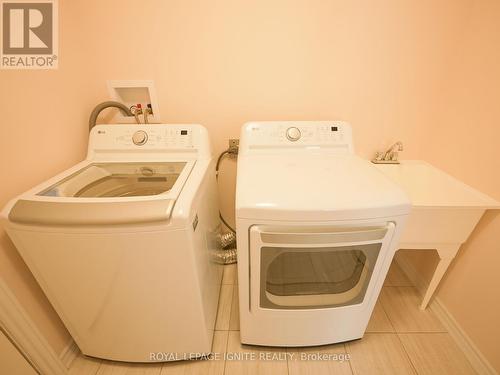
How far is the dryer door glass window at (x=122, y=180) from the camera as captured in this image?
36.4 inches

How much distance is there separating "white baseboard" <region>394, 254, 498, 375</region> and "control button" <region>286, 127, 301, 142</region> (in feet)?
4.10

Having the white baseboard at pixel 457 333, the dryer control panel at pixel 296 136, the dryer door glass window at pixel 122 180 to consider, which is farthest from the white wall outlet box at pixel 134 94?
the white baseboard at pixel 457 333

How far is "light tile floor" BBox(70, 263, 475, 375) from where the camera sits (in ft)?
3.40

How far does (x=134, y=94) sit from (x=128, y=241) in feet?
3.32

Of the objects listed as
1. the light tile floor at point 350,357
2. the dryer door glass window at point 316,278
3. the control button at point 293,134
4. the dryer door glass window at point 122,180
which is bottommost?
the light tile floor at point 350,357

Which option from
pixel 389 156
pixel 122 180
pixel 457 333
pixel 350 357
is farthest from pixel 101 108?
pixel 457 333

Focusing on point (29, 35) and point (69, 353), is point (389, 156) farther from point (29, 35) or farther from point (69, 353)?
point (69, 353)

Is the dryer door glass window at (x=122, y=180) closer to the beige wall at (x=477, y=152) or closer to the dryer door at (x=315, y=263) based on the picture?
the dryer door at (x=315, y=263)

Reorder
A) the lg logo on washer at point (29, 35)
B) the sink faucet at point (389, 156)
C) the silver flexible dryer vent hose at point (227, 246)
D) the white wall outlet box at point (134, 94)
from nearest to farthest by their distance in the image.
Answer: the lg logo on washer at point (29, 35)
the white wall outlet box at point (134, 94)
the sink faucet at point (389, 156)
the silver flexible dryer vent hose at point (227, 246)

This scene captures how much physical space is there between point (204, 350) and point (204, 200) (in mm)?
717

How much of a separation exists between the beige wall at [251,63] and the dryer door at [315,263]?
0.85 metres

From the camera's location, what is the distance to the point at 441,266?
1.13 m

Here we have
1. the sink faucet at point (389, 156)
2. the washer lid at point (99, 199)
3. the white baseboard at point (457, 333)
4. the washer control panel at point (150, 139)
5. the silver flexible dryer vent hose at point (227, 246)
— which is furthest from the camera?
the silver flexible dryer vent hose at point (227, 246)

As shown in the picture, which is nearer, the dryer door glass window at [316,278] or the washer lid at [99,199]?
the washer lid at [99,199]
